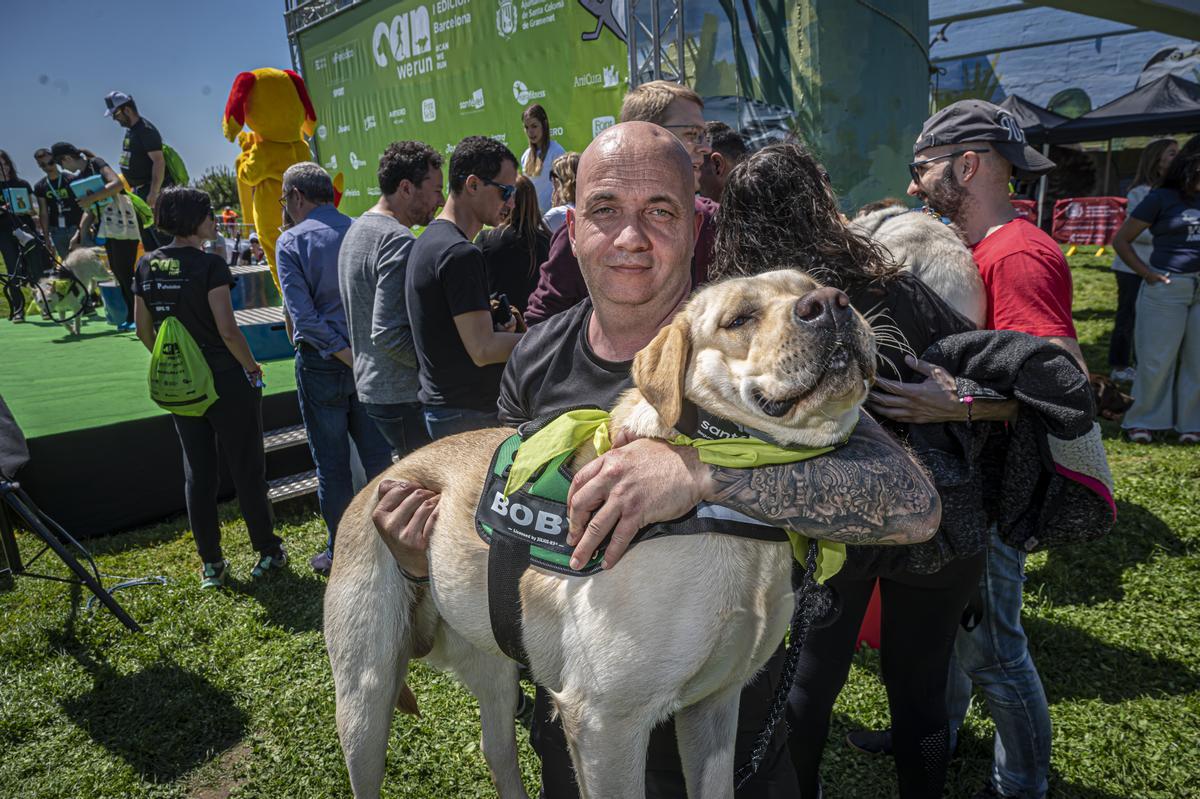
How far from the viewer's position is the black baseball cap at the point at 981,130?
265 cm

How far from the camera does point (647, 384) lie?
162 centimetres

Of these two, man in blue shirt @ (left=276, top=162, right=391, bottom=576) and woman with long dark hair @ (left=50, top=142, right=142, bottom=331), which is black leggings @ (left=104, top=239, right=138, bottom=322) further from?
man in blue shirt @ (left=276, top=162, right=391, bottom=576)

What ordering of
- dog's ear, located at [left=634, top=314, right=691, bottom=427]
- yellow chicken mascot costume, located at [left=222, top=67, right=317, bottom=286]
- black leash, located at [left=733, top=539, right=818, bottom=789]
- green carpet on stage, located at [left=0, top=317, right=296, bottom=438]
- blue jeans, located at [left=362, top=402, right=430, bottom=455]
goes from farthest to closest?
yellow chicken mascot costume, located at [left=222, top=67, right=317, bottom=286] < green carpet on stage, located at [left=0, top=317, right=296, bottom=438] < blue jeans, located at [left=362, top=402, right=430, bottom=455] < black leash, located at [left=733, top=539, right=818, bottom=789] < dog's ear, located at [left=634, top=314, right=691, bottom=427]

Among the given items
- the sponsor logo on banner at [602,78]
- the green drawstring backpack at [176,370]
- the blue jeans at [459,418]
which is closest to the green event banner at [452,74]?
the sponsor logo on banner at [602,78]

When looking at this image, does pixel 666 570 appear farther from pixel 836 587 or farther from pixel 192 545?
pixel 192 545

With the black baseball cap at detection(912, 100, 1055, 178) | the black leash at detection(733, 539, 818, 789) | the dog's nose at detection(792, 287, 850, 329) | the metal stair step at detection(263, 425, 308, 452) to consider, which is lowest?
the metal stair step at detection(263, 425, 308, 452)

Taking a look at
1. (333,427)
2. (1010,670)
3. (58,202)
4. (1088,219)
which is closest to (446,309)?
(333,427)

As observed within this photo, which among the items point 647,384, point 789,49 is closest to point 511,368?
point 647,384

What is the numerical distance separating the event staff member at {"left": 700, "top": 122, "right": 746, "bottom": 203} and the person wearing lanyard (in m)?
14.7

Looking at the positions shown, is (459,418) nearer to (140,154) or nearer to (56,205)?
(140,154)

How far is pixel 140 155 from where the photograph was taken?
32.6 ft

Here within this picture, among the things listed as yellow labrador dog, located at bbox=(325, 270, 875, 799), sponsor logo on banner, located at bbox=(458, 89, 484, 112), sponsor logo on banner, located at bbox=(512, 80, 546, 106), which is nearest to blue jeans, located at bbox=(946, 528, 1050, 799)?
yellow labrador dog, located at bbox=(325, 270, 875, 799)

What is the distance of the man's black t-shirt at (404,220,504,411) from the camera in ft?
11.6

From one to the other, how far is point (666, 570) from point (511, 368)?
0.96 metres
